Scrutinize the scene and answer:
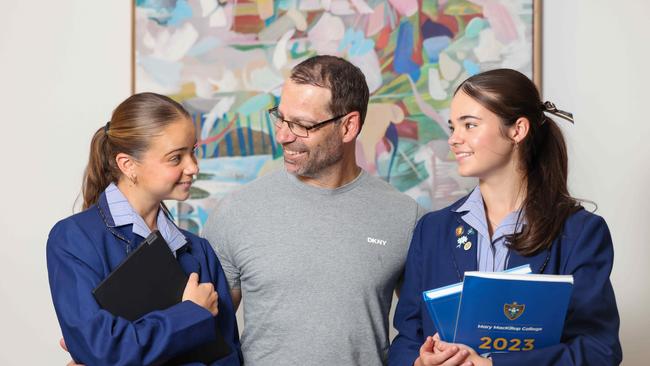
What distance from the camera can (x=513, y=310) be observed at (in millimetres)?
1873

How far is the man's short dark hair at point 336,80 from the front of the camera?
2.47m

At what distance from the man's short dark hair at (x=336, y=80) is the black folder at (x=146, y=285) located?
0.70 meters

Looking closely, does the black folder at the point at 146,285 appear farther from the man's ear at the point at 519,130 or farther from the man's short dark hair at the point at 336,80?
the man's ear at the point at 519,130

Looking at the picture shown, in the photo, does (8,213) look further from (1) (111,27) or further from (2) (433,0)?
(2) (433,0)

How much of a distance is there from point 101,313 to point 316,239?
28.5 inches

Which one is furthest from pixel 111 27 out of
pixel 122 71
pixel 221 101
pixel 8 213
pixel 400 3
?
pixel 400 3

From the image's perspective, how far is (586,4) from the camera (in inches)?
122

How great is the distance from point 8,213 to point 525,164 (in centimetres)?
225

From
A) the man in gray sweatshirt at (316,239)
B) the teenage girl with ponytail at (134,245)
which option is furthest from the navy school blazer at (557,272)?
the teenage girl with ponytail at (134,245)

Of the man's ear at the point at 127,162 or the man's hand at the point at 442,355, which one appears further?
the man's ear at the point at 127,162

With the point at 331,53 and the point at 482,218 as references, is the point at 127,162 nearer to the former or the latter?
the point at 482,218

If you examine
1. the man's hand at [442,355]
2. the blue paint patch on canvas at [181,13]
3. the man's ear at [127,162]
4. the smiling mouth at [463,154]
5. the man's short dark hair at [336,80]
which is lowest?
the man's hand at [442,355]

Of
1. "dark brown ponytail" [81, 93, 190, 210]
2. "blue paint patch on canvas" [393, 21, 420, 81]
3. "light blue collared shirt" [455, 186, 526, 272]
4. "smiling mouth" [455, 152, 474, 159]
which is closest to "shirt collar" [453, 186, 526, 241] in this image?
"light blue collared shirt" [455, 186, 526, 272]

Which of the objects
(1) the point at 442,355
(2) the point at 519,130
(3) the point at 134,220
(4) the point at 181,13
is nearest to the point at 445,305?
(1) the point at 442,355
